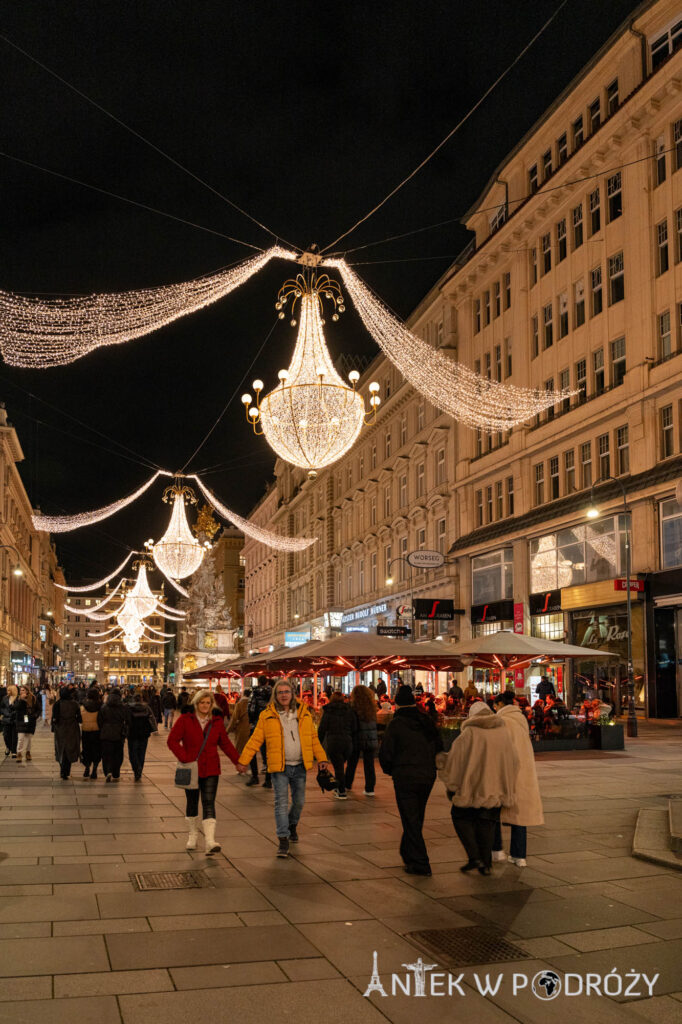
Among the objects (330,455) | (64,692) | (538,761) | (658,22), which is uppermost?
(658,22)

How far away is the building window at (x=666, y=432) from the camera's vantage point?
30.8 meters

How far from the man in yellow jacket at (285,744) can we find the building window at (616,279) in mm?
26360

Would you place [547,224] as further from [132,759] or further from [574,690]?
[132,759]

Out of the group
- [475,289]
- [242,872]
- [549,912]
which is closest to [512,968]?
[549,912]

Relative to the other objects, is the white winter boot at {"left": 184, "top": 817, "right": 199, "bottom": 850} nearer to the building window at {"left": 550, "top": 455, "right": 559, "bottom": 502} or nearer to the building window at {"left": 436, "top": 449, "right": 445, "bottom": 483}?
the building window at {"left": 550, "top": 455, "right": 559, "bottom": 502}

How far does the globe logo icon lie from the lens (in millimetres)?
6047

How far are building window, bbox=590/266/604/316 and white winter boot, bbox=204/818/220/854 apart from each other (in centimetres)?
2853

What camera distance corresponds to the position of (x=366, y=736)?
16328mm

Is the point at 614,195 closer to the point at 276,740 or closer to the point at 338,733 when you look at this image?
the point at 338,733

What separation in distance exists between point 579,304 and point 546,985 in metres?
33.1

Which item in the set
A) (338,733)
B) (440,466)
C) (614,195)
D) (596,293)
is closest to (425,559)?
(440,466)

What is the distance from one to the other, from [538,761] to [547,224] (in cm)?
2448

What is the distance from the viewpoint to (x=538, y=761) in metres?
21.2

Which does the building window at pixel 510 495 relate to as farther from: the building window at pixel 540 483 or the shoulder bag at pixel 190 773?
the shoulder bag at pixel 190 773
